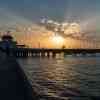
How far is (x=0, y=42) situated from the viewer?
194 metres

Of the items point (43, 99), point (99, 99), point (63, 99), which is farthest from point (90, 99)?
point (43, 99)

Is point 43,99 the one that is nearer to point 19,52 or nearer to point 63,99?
point 63,99

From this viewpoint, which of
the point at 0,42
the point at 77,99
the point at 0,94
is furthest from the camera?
the point at 0,42

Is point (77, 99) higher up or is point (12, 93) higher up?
point (12, 93)

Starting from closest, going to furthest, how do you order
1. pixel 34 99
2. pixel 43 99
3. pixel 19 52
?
1. pixel 34 99
2. pixel 43 99
3. pixel 19 52

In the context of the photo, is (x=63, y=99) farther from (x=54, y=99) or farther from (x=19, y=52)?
(x=19, y=52)

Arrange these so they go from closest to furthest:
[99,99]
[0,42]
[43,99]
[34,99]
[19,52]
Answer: [34,99] < [43,99] < [99,99] < [19,52] < [0,42]

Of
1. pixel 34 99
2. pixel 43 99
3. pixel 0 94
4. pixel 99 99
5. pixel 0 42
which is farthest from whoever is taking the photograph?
pixel 0 42

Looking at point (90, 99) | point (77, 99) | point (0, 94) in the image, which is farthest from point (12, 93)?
point (90, 99)

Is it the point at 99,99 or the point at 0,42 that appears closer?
the point at 99,99

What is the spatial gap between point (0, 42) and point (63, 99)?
17826cm

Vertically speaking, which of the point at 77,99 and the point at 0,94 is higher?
the point at 0,94

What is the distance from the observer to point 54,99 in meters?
18.9

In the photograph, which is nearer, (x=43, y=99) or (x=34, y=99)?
(x=34, y=99)
